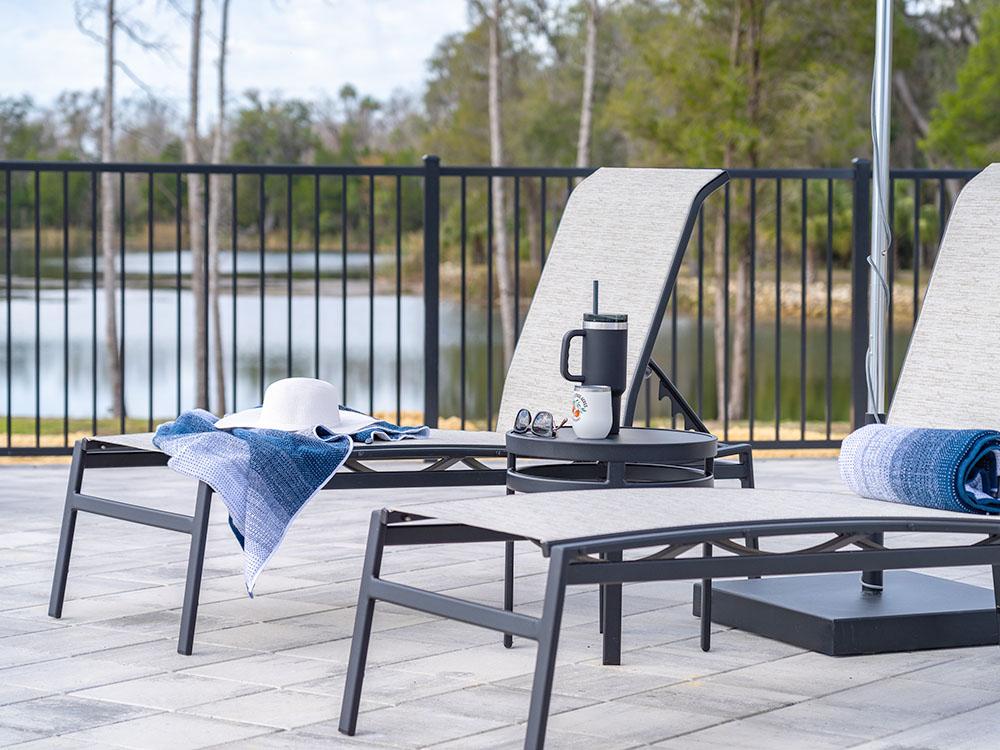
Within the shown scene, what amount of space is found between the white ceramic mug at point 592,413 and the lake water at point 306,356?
44.7 feet

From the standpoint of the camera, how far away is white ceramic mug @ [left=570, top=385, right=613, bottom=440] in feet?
8.29

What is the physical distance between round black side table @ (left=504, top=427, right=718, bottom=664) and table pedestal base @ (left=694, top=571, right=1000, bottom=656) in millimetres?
284

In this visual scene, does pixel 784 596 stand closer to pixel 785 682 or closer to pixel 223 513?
pixel 785 682

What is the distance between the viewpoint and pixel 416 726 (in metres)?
2.15

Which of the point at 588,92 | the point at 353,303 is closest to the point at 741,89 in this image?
the point at 588,92

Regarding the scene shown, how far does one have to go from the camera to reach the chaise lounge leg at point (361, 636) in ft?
6.88

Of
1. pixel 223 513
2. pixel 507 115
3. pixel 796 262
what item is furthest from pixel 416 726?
pixel 796 262

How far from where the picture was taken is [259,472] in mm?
2645

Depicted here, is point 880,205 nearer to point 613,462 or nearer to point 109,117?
point 613,462

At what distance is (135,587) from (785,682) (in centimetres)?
146

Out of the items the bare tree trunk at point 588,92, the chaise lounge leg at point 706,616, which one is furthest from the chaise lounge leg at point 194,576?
the bare tree trunk at point 588,92

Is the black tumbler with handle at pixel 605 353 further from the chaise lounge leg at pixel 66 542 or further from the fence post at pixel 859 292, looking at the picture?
the fence post at pixel 859 292

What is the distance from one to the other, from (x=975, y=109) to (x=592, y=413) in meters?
26.9

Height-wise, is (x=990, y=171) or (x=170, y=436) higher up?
(x=990, y=171)
